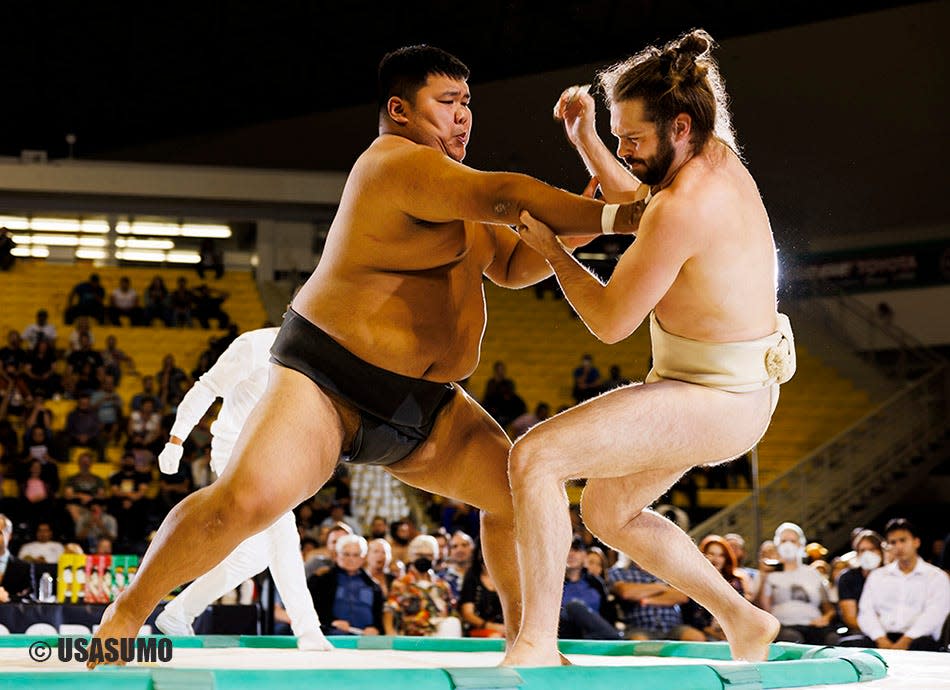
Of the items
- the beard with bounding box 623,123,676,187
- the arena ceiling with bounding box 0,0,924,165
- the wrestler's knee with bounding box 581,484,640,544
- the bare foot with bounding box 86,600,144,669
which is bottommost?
the bare foot with bounding box 86,600,144,669

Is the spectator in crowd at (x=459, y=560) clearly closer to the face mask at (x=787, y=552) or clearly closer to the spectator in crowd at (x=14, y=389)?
the face mask at (x=787, y=552)

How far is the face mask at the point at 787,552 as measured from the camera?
297 inches

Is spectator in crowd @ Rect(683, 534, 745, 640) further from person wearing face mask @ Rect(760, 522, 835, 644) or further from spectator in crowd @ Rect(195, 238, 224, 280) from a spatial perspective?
spectator in crowd @ Rect(195, 238, 224, 280)

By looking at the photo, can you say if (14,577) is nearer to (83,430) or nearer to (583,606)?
(583,606)

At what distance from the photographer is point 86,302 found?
16109mm

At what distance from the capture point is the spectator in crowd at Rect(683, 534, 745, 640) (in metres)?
7.02

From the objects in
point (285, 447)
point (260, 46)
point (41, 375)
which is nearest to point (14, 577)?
point (285, 447)

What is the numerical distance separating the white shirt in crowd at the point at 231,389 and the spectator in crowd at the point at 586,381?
929 cm

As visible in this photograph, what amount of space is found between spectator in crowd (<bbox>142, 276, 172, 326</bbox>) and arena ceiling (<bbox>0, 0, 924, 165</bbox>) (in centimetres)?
254

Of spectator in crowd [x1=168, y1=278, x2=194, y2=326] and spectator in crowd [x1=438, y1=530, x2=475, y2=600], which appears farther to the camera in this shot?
spectator in crowd [x1=168, y1=278, x2=194, y2=326]

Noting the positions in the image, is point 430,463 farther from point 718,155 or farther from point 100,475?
point 100,475

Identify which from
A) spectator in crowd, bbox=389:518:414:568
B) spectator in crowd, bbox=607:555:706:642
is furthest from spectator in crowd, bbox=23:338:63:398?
spectator in crowd, bbox=607:555:706:642

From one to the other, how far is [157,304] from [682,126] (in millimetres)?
14172

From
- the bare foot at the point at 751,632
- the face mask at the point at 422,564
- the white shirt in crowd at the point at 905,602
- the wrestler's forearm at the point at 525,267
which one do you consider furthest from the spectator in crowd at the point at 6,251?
the bare foot at the point at 751,632
